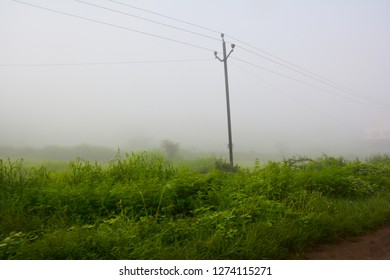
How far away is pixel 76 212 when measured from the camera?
15.5 ft

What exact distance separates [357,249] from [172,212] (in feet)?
9.81

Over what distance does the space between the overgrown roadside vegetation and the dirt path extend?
0.53 feet

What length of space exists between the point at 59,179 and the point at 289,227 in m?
4.84

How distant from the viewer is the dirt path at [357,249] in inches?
147

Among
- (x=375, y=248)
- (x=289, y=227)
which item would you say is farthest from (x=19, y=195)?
(x=375, y=248)

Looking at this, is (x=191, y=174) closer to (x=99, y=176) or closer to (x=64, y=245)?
(x=99, y=176)

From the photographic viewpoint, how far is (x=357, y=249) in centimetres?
401

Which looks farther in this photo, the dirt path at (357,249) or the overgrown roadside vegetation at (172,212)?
the dirt path at (357,249)

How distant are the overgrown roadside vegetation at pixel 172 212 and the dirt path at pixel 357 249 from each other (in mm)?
162

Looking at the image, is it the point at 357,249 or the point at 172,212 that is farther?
the point at 172,212

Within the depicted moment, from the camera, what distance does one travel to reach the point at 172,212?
194 inches

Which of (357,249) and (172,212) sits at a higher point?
(172,212)

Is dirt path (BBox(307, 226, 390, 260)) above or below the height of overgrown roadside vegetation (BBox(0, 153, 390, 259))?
below

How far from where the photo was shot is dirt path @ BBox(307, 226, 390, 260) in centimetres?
374
